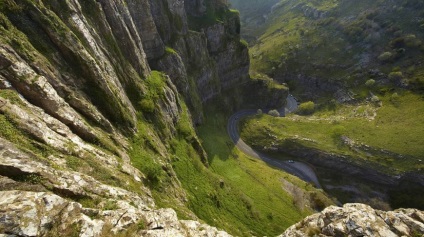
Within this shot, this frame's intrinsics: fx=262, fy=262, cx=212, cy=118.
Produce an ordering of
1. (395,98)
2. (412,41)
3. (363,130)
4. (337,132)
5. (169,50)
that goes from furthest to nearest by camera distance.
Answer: (412,41) → (395,98) → (363,130) → (337,132) → (169,50)

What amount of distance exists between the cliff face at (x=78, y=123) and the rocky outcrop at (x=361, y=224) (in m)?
12.4

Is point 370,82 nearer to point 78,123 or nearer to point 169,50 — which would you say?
point 169,50

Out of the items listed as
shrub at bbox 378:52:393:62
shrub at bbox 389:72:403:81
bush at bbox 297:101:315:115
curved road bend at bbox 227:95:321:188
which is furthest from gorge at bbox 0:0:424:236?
shrub at bbox 378:52:393:62

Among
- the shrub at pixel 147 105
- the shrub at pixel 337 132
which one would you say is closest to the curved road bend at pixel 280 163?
the shrub at pixel 337 132

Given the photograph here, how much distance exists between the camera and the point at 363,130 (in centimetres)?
13125

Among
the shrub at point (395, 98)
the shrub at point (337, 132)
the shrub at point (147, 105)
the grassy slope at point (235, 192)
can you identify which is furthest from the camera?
the shrub at point (395, 98)

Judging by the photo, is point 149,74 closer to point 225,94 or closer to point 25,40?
point 25,40

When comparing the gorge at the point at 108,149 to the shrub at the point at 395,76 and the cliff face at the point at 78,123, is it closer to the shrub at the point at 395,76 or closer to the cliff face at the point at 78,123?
the cliff face at the point at 78,123

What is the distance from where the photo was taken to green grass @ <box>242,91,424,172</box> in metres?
117

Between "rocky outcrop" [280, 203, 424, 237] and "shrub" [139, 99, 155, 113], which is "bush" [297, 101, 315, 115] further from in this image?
Result: "rocky outcrop" [280, 203, 424, 237]

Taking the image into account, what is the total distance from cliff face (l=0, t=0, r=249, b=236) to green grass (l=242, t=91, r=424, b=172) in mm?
74641

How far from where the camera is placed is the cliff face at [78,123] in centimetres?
2289

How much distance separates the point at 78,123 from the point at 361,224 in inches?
1496

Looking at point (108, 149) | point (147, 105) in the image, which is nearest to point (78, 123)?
point (108, 149)
